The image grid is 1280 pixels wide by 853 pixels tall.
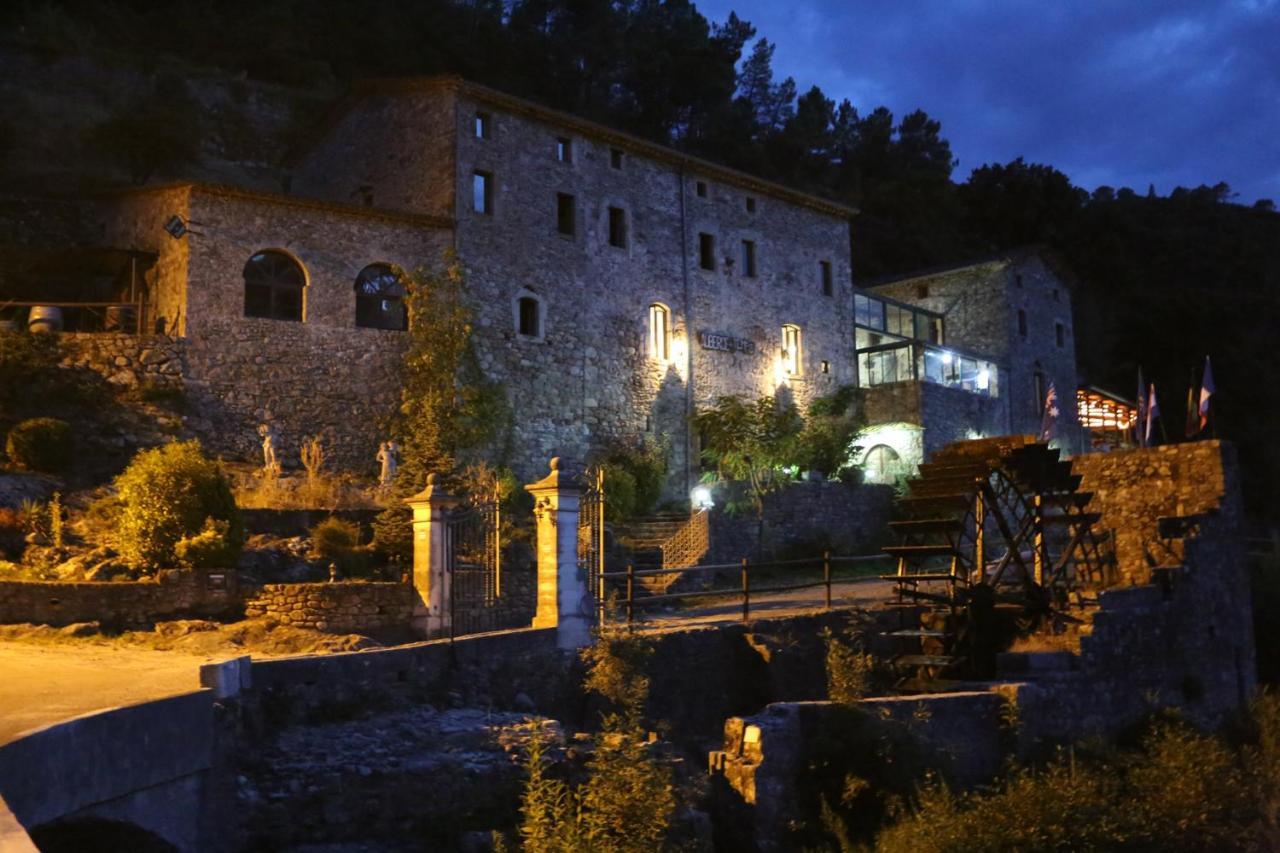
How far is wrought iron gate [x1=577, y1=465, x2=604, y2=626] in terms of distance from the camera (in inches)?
589

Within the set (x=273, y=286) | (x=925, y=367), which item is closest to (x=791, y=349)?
(x=925, y=367)

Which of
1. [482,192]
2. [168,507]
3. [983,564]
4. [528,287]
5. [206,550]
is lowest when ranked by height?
[983,564]

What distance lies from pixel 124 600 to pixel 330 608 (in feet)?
8.31

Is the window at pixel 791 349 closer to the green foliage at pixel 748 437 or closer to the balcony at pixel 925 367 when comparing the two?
the green foliage at pixel 748 437

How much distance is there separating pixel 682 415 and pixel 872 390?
699cm

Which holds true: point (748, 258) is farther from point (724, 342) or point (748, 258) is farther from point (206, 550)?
point (206, 550)

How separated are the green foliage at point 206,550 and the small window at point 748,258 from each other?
19221 mm

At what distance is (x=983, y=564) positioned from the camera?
692 inches

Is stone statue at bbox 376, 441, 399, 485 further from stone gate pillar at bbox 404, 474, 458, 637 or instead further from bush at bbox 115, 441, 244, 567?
stone gate pillar at bbox 404, 474, 458, 637

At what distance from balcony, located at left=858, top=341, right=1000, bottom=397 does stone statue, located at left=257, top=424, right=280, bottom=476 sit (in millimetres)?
18135

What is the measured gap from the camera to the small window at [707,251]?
32250mm

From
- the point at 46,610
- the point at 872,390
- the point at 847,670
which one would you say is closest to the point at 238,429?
the point at 46,610

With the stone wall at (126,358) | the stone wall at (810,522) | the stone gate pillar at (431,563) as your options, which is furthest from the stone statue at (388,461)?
the stone gate pillar at (431,563)

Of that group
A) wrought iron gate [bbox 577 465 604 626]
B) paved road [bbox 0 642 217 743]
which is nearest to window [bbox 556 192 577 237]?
wrought iron gate [bbox 577 465 604 626]
